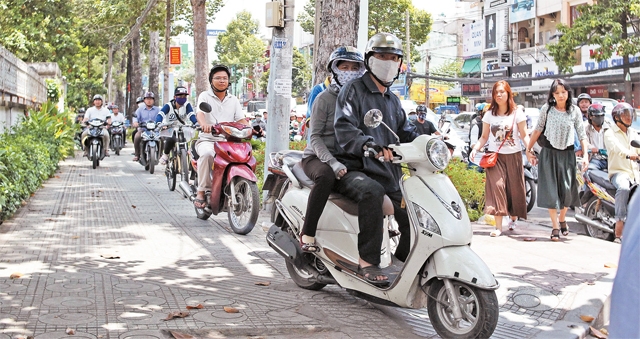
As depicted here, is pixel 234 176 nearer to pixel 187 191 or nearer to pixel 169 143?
pixel 187 191

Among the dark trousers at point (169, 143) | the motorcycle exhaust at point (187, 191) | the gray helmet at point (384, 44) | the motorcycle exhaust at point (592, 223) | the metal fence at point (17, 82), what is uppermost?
the metal fence at point (17, 82)

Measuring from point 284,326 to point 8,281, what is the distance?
7.37 feet

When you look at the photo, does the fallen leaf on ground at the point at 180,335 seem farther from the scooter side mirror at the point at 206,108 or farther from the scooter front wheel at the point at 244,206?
the scooter side mirror at the point at 206,108

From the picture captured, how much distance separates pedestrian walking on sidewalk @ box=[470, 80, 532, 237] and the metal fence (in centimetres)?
874

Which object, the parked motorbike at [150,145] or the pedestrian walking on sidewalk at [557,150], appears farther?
the parked motorbike at [150,145]

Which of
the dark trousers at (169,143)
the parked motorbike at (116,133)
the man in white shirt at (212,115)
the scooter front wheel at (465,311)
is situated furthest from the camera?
the parked motorbike at (116,133)

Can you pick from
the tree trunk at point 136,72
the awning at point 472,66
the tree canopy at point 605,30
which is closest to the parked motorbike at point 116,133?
the tree trunk at point 136,72

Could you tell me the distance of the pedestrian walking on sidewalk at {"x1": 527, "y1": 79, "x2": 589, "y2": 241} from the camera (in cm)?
845

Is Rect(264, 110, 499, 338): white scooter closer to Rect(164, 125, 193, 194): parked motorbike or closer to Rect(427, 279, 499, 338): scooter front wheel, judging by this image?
Rect(427, 279, 499, 338): scooter front wheel

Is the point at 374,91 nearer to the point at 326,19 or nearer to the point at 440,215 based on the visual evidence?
the point at 440,215

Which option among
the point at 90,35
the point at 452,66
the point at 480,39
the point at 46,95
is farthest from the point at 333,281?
the point at 452,66

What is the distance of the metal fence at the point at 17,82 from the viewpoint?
13.9m

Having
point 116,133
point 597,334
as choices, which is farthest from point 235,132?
point 116,133

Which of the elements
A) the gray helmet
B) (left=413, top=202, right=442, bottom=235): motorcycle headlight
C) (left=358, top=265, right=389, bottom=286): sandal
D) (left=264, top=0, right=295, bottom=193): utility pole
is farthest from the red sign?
(left=413, top=202, right=442, bottom=235): motorcycle headlight
